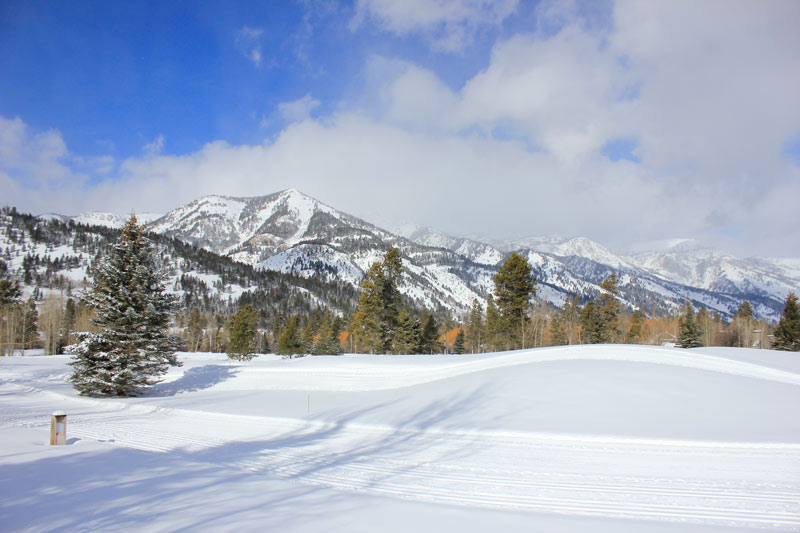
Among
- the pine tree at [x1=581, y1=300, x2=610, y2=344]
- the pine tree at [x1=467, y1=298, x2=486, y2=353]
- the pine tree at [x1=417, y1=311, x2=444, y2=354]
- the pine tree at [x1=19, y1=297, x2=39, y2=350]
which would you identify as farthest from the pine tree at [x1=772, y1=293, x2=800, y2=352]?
the pine tree at [x1=19, y1=297, x2=39, y2=350]

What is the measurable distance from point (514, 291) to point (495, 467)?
31206mm

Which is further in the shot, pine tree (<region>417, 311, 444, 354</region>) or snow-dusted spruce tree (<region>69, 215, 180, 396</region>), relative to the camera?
pine tree (<region>417, 311, 444, 354</region>)

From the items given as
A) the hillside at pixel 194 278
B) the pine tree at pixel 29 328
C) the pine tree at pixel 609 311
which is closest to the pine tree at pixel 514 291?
the pine tree at pixel 609 311

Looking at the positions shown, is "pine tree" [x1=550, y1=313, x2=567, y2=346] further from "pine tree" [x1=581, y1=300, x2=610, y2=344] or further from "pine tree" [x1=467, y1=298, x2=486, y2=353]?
"pine tree" [x1=467, y1=298, x2=486, y2=353]

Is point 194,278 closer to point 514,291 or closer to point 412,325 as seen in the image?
point 412,325

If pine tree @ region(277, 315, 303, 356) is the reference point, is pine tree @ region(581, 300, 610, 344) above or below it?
above

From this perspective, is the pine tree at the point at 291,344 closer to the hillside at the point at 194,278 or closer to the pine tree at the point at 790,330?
the pine tree at the point at 790,330

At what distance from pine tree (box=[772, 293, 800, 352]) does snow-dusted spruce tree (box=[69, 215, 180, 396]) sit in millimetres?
58082

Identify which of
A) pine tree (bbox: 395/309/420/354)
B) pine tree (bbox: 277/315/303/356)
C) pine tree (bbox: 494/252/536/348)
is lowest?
pine tree (bbox: 277/315/303/356)

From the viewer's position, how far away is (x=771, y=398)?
13.5m

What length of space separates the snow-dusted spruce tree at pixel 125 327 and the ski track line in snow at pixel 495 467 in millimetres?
5274

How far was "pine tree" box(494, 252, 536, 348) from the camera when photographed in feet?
122

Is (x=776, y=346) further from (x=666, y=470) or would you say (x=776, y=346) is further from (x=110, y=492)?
(x=110, y=492)

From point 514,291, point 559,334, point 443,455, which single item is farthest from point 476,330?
point 443,455
